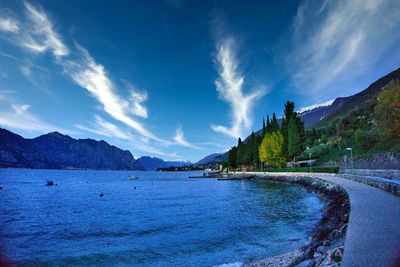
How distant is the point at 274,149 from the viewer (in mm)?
76562

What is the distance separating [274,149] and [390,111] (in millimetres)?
47559

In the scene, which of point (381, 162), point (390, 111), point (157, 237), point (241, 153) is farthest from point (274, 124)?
point (157, 237)

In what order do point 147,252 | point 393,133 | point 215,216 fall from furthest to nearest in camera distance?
point 393,133
point 215,216
point 147,252

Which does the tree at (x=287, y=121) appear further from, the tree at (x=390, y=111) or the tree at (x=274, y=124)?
the tree at (x=390, y=111)

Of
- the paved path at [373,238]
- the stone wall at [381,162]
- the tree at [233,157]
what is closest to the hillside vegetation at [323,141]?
the stone wall at [381,162]

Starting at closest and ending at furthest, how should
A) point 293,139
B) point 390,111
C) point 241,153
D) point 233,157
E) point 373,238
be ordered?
point 373,238 < point 390,111 < point 293,139 < point 241,153 < point 233,157

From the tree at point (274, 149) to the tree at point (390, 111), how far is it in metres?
45.7

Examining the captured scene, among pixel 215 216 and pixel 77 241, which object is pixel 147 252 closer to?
pixel 77 241

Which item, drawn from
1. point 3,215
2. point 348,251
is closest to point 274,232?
point 348,251

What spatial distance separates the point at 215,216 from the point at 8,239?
15.0m

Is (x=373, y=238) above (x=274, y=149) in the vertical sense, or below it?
below

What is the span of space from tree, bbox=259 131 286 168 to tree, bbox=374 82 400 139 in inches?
1799

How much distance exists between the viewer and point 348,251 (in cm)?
684

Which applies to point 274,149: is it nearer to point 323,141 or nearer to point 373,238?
point 323,141
